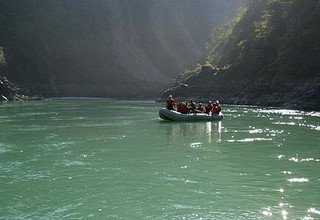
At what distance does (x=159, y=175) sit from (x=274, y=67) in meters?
61.4

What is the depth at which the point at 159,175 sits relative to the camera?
18.9 metres

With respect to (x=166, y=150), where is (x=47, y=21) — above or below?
above

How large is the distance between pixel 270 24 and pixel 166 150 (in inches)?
2641

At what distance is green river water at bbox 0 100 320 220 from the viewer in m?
14.2

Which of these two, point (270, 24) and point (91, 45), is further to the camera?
point (91, 45)

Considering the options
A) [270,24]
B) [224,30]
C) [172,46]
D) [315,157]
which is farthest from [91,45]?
[315,157]

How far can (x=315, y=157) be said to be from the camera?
23203 millimetres

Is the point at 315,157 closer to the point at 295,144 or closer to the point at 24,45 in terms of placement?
the point at 295,144

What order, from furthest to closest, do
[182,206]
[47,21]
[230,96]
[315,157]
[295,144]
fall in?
[47,21] < [230,96] < [295,144] < [315,157] < [182,206]

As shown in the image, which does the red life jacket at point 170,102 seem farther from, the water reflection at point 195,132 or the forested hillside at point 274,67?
the forested hillside at point 274,67

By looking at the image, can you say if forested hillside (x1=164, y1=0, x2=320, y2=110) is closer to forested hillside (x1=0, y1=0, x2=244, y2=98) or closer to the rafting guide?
the rafting guide

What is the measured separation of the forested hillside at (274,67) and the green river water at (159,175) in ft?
106

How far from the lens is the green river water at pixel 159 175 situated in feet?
46.6

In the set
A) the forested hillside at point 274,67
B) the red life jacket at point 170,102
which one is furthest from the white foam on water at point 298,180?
the forested hillside at point 274,67
